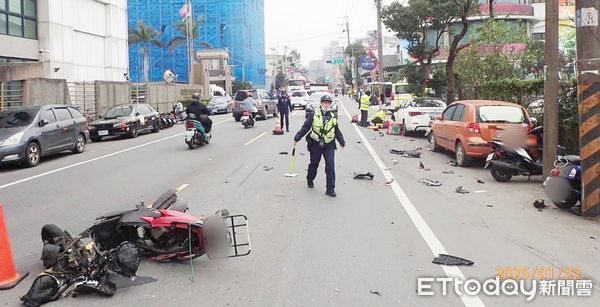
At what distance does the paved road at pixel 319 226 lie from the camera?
534cm

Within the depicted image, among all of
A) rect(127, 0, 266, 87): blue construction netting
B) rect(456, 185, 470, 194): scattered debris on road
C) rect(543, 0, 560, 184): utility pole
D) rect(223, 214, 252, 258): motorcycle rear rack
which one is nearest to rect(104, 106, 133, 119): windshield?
rect(456, 185, 470, 194): scattered debris on road

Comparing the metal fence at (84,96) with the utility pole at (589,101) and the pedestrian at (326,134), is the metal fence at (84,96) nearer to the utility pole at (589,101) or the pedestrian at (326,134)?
the pedestrian at (326,134)

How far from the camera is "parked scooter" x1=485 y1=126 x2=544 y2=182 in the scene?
457 inches

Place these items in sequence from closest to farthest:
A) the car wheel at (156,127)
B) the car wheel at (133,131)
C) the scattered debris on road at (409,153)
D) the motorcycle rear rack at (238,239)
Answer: the motorcycle rear rack at (238,239)
the scattered debris on road at (409,153)
the car wheel at (133,131)
the car wheel at (156,127)

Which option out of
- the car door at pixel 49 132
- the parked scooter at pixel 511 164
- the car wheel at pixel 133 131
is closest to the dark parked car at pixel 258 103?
the car wheel at pixel 133 131

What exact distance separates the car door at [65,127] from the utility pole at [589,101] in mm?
13595

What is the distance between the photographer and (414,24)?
104 feet

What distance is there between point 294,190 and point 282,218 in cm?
232

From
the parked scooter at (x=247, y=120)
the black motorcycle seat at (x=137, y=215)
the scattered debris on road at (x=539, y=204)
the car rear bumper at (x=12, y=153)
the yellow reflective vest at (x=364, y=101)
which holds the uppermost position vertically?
the yellow reflective vest at (x=364, y=101)

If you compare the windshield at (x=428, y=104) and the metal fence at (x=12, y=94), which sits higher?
the metal fence at (x=12, y=94)

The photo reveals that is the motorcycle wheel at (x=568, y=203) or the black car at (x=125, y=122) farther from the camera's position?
the black car at (x=125, y=122)

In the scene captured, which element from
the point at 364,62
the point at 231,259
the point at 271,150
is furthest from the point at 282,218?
the point at 364,62

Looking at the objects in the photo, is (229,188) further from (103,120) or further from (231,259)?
(103,120)

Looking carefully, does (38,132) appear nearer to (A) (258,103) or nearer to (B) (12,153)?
(B) (12,153)
